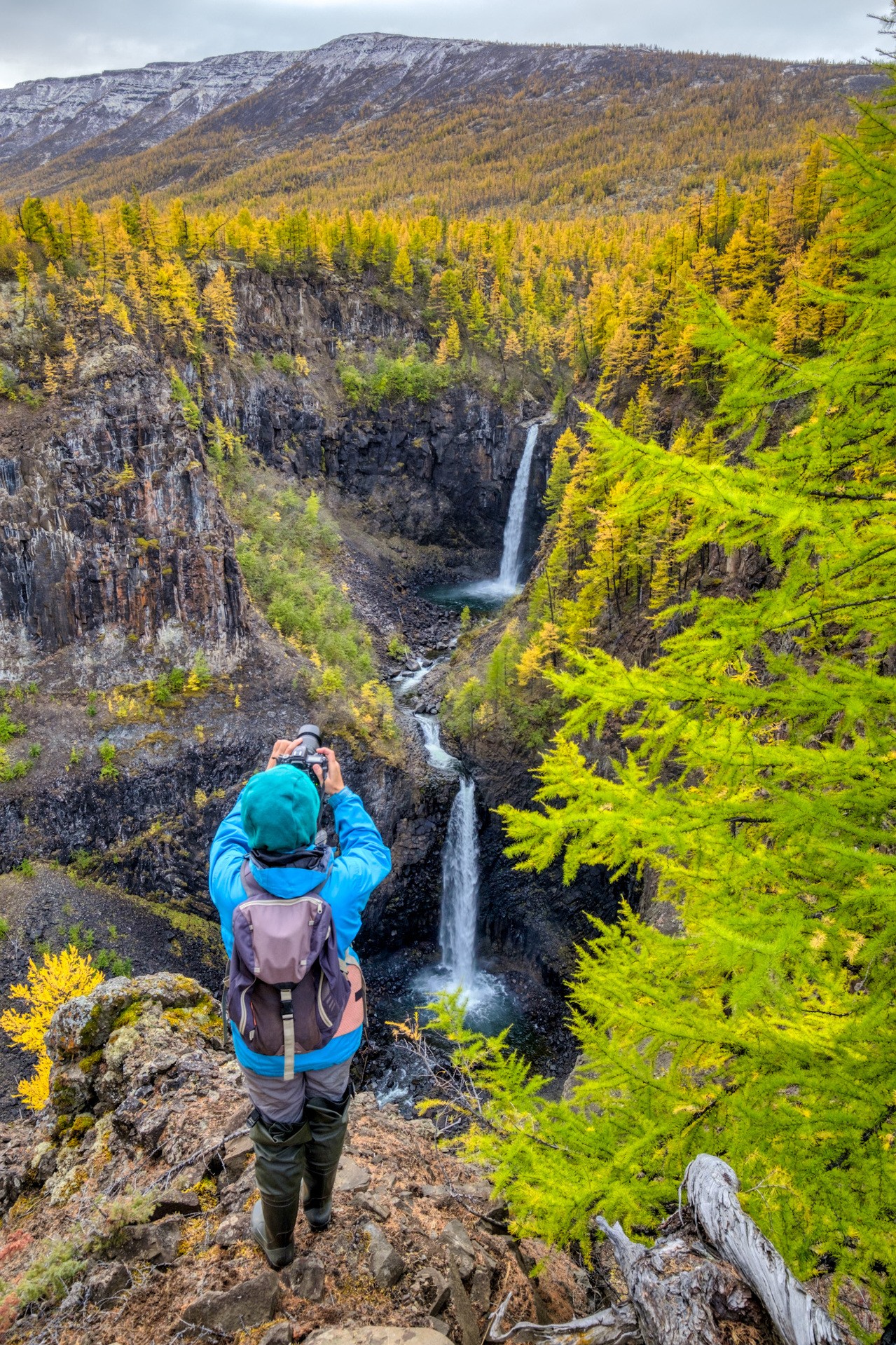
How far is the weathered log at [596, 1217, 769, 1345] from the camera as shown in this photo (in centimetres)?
245

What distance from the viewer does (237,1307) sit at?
3.45 meters

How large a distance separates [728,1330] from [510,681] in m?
24.8

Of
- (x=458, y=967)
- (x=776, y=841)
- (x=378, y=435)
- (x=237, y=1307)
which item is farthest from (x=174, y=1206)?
(x=378, y=435)

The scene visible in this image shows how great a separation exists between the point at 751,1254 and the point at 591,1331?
3.26ft

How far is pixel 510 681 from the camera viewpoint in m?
27.1

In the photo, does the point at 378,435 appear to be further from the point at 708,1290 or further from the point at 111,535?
the point at 708,1290

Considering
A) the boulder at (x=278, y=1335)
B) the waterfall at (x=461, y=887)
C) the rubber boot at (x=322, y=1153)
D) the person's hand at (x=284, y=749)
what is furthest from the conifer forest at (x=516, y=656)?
the person's hand at (x=284, y=749)

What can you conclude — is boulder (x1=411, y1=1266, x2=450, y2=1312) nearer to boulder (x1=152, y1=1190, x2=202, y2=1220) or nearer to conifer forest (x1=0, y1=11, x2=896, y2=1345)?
conifer forest (x1=0, y1=11, x2=896, y2=1345)

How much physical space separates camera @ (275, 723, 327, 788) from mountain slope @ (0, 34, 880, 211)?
395 feet

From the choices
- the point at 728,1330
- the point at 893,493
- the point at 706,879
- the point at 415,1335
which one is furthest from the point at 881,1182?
the point at 893,493

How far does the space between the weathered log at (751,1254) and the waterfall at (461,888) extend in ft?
77.4

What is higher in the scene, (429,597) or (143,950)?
(429,597)

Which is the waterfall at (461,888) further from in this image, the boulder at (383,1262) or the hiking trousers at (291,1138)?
the hiking trousers at (291,1138)

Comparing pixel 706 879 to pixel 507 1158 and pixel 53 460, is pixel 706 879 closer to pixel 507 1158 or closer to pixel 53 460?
pixel 507 1158
